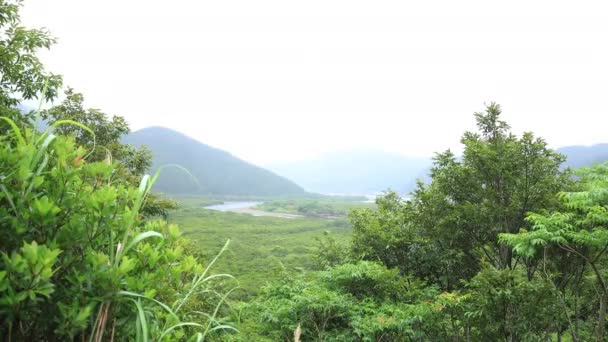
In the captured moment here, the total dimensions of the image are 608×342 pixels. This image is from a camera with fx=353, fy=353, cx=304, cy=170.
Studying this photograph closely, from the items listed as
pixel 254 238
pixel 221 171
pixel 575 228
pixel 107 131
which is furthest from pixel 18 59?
pixel 221 171

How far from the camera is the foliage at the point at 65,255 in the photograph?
102 cm

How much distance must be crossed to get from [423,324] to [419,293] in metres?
0.97

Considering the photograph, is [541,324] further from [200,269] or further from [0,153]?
[0,153]

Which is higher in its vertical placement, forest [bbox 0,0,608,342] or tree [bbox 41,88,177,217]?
tree [bbox 41,88,177,217]

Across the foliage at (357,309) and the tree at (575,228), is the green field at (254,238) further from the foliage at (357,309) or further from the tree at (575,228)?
the tree at (575,228)

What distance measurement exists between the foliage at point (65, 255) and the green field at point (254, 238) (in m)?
24.2

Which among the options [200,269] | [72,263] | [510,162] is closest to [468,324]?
[510,162]

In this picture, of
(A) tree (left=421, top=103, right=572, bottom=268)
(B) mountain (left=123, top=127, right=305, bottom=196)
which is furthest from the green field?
(B) mountain (left=123, top=127, right=305, bottom=196)

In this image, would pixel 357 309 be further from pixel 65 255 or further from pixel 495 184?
pixel 65 255

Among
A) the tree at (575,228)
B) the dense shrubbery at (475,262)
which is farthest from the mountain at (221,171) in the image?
the tree at (575,228)

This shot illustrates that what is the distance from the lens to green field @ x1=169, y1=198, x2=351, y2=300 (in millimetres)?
34316

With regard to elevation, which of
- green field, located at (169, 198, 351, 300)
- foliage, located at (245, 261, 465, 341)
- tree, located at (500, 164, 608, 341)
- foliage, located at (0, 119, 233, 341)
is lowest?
green field, located at (169, 198, 351, 300)

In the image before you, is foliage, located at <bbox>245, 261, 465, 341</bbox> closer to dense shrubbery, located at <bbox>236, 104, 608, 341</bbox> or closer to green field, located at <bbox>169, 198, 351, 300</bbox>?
dense shrubbery, located at <bbox>236, 104, 608, 341</bbox>

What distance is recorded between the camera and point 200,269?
5.12 ft
